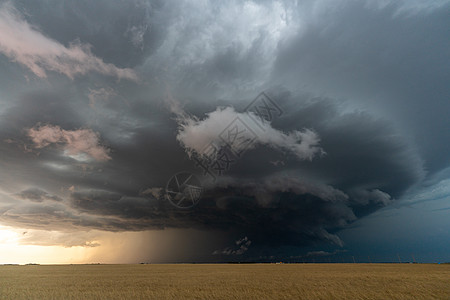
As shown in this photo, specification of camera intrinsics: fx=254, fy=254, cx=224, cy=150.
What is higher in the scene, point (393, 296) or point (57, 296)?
point (57, 296)

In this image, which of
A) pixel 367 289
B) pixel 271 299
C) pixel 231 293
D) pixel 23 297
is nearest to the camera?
pixel 271 299

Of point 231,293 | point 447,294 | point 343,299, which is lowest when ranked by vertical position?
point 447,294

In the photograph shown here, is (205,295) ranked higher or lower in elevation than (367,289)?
higher

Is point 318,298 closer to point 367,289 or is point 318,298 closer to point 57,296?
point 367,289

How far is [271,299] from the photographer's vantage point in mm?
31672

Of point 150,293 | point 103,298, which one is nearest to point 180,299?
point 150,293

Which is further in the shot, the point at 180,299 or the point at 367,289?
the point at 367,289

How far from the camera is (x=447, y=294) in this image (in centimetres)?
3528

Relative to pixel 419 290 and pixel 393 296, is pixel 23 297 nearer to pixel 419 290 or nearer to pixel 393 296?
pixel 393 296

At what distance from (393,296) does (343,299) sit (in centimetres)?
821

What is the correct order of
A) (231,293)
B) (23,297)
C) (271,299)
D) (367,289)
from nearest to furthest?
(271,299) < (23,297) < (231,293) < (367,289)

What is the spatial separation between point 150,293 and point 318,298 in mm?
23151

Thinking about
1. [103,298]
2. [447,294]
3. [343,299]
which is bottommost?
[447,294]

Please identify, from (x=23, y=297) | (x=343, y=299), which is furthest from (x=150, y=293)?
(x=343, y=299)
